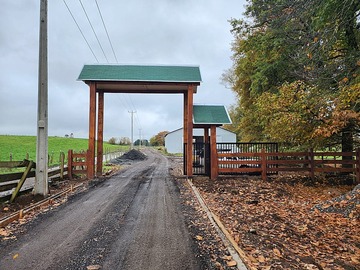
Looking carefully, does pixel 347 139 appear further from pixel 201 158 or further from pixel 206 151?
pixel 201 158

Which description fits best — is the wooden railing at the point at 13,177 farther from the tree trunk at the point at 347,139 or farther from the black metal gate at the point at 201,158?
the tree trunk at the point at 347,139

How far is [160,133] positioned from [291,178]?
92554mm

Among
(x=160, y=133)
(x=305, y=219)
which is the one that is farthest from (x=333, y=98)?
(x=160, y=133)

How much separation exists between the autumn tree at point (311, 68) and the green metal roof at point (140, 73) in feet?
13.2

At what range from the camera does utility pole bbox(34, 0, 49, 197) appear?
823 centimetres

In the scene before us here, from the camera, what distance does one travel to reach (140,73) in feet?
44.0

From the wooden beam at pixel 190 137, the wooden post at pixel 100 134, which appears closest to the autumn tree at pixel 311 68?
the wooden beam at pixel 190 137

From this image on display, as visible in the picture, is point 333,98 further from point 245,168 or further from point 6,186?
point 6,186

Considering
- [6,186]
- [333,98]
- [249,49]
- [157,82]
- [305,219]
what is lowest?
[305,219]

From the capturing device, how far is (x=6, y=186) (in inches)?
276

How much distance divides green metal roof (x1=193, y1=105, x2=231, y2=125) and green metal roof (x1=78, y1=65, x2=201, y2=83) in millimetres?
2032

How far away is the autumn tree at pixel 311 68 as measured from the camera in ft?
23.8

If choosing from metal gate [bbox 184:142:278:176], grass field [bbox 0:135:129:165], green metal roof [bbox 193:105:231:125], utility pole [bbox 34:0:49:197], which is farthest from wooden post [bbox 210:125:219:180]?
grass field [bbox 0:135:129:165]

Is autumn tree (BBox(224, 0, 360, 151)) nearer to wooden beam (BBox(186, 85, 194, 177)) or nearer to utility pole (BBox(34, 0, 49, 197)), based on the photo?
wooden beam (BBox(186, 85, 194, 177))
